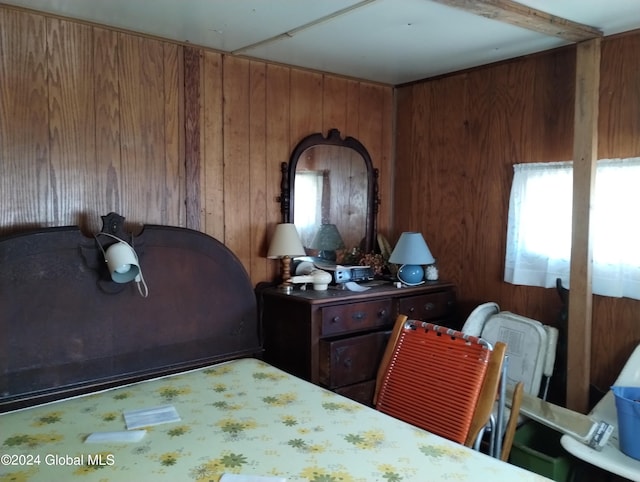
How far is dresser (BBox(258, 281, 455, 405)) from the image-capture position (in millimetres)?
2660

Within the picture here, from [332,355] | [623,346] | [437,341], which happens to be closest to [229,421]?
[437,341]

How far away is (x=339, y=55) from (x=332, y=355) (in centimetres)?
164

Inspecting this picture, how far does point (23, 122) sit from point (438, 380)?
2.02 metres

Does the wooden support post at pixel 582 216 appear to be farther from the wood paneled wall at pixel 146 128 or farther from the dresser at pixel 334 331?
the wood paneled wall at pixel 146 128

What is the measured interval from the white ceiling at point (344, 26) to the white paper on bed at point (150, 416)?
1.59 meters

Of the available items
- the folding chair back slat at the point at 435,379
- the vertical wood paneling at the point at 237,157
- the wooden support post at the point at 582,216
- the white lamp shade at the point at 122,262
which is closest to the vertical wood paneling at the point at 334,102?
the vertical wood paneling at the point at 237,157

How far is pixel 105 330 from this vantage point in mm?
2223

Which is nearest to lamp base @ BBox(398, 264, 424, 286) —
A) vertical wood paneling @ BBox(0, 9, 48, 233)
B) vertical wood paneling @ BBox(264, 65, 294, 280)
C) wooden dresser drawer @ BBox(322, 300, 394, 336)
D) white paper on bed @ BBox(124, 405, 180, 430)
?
wooden dresser drawer @ BBox(322, 300, 394, 336)

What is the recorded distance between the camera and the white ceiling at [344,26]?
2.18 meters

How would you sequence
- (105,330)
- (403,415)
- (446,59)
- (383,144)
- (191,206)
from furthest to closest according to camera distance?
(383,144), (446,59), (191,206), (105,330), (403,415)

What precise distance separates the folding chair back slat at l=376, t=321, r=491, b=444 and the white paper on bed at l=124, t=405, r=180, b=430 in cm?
77

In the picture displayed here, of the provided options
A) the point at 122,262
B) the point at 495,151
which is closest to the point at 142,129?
the point at 122,262

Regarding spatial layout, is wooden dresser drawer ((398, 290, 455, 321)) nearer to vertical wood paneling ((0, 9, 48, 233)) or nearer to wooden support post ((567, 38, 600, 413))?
wooden support post ((567, 38, 600, 413))

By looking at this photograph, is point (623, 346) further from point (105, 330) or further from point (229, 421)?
point (105, 330)
